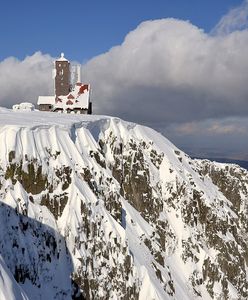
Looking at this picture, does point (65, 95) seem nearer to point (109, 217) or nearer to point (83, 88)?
point (83, 88)

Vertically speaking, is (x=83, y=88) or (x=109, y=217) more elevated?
(x=83, y=88)

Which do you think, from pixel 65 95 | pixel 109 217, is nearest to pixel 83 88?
pixel 65 95

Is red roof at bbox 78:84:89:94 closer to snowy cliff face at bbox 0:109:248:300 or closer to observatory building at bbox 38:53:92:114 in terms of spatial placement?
observatory building at bbox 38:53:92:114

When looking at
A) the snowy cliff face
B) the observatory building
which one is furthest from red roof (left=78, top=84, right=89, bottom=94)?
the snowy cliff face

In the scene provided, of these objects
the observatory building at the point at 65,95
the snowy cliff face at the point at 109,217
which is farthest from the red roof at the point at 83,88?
the snowy cliff face at the point at 109,217

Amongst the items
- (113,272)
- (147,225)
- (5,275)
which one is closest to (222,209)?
(147,225)

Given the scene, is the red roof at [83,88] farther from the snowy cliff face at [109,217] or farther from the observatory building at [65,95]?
the snowy cliff face at [109,217]

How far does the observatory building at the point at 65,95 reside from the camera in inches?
3300

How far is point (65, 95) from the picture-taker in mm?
86438

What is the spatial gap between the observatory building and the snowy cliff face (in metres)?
16.2

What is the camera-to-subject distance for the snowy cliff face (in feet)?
137

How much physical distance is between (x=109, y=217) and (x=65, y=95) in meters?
41.8

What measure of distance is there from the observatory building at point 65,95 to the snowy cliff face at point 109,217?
16.2 metres

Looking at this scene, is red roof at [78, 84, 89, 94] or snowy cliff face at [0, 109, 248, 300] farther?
red roof at [78, 84, 89, 94]
